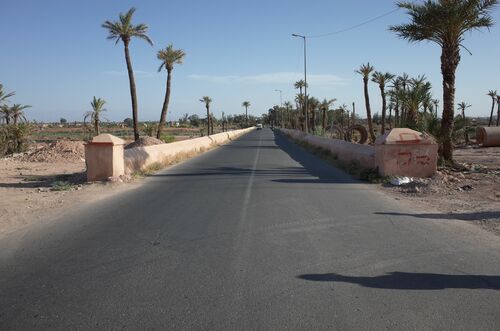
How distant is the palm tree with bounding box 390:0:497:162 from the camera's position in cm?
1662

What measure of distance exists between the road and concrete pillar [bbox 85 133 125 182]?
15.3 feet

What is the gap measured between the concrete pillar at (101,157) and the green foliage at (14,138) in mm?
19855

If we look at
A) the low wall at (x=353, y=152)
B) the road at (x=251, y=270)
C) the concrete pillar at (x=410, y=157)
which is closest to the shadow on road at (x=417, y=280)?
the road at (x=251, y=270)

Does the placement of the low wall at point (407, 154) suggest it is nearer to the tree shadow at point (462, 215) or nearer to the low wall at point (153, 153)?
the tree shadow at point (462, 215)

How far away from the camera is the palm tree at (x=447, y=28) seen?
16.6 m

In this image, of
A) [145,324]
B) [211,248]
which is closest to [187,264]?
[211,248]

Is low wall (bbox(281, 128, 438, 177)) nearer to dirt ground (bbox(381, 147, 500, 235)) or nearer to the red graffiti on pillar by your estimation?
the red graffiti on pillar

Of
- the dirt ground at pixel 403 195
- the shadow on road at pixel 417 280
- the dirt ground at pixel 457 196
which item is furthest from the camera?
the dirt ground at pixel 403 195

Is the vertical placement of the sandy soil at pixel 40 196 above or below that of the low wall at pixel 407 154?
below

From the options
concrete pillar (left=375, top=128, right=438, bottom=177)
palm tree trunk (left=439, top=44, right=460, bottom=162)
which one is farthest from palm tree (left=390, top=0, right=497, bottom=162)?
concrete pillar (left=375, top=128, right=438, bottom=177)

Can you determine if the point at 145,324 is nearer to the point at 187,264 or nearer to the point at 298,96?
the point at 187,264

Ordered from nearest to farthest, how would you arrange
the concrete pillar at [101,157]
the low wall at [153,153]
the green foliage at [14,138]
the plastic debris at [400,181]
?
the plastic debris at [400,181] < the concrete pillar at [101,157] < the low wall at [153,153] < the green foliage at [14,138]

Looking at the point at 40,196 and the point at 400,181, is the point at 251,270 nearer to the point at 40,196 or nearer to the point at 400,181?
the point at 40,196

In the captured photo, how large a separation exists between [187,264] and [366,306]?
2329mm
